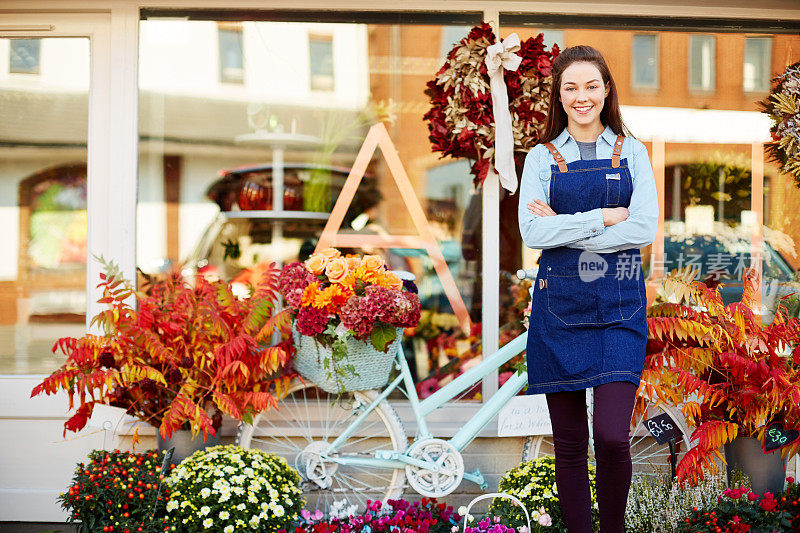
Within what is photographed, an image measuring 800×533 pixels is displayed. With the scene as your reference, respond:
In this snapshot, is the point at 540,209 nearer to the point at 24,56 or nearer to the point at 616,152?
the point at 616,152

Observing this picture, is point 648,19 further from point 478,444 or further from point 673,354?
point 478,444

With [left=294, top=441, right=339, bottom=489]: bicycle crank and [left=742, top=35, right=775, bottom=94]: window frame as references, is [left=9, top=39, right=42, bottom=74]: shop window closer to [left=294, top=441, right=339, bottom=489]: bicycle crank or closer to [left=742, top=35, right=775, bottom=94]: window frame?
[left=294, top=441, right=339, bottom=489]: bicycle crank

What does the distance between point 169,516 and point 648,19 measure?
377 cm

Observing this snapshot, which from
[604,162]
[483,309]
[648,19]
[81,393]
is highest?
[648,19]

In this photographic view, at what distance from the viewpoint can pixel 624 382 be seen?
3.04 m

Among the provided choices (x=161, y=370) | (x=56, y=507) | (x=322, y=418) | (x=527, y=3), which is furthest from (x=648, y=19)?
(x=56, y=507)

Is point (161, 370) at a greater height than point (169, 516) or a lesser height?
greater

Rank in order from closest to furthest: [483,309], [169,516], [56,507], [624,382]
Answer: [624,382]
[169,516]
[56,507]
[483,309]

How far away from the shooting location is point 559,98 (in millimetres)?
3236

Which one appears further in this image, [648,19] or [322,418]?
[648,19]

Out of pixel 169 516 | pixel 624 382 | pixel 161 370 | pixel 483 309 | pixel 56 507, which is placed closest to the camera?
pixel 624 382

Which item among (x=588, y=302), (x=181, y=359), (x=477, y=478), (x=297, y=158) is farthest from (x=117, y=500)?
(x=297, y=158)

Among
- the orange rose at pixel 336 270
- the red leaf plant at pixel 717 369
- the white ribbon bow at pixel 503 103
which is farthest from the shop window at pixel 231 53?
the red leaf plant at pixel 717 369

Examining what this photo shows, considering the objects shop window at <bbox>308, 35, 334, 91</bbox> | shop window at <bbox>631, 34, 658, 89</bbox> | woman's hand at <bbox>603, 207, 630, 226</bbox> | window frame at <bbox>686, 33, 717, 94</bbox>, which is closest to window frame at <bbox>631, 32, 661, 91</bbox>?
shop window at <bbox>631, 34, 658, 89</bbox>
